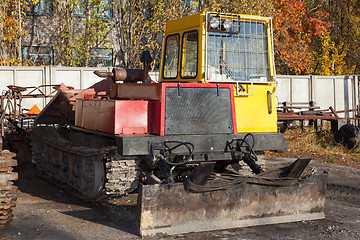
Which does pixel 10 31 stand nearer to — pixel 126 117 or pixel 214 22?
pixel 214 22

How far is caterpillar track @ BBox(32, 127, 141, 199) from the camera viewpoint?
7508mm

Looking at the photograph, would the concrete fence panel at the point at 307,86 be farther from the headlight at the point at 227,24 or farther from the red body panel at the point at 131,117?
the red body panel at the point at 131,117

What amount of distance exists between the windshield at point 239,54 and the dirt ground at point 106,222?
226 centimetres

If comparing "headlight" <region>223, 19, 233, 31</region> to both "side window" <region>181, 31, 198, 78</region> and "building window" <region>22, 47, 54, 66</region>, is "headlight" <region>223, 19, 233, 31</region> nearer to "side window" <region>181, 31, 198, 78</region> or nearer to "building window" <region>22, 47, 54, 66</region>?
"side window" <region>181, 31, 198, 78</region>

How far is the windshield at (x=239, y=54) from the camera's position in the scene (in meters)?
7.72

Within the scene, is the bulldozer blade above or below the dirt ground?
above

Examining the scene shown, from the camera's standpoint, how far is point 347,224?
6.84m

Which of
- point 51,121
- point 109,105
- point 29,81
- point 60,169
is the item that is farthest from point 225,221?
point 29,81

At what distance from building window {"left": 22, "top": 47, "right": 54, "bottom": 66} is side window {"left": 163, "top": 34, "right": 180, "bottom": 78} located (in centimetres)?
1341

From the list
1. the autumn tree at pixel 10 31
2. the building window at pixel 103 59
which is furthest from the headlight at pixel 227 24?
the building window at pixel 103 59

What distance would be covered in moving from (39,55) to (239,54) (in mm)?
14757

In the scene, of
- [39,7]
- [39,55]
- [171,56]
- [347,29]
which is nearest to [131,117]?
[171,56]

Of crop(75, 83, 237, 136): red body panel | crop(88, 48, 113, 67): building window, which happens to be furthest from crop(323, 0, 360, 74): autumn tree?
crop(75, 83, 237, 136): red body panel

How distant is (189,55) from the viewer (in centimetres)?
798
